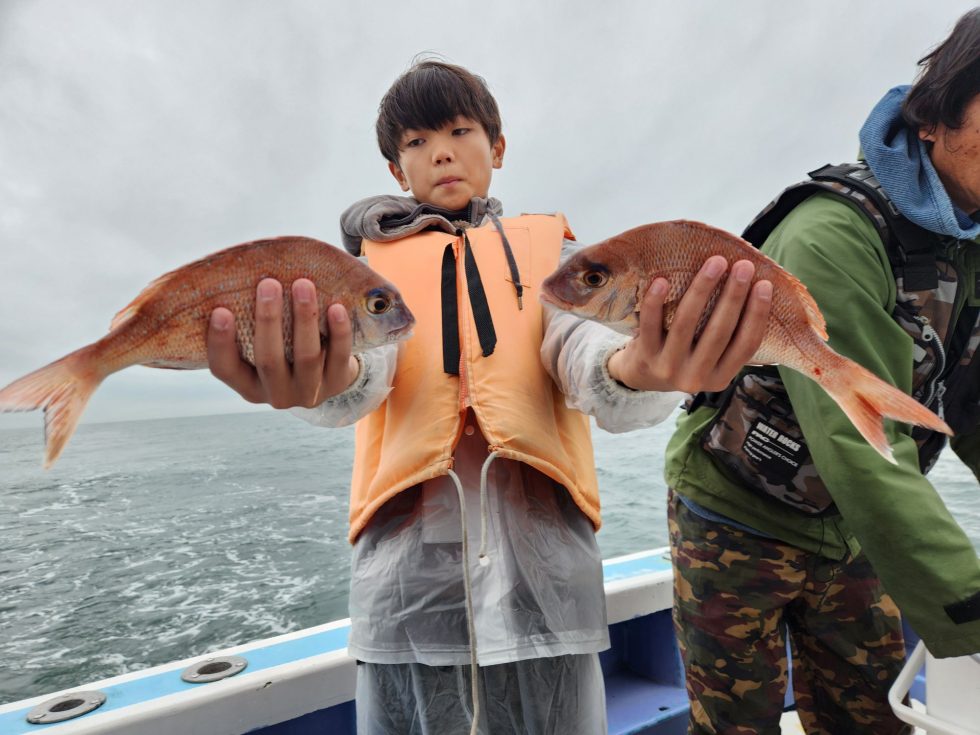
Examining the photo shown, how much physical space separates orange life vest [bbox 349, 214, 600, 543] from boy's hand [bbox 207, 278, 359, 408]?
0.29 meters

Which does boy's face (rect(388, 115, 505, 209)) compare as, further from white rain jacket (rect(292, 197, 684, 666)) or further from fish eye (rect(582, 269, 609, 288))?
fish eye (rect(582, 269, 609, 288))

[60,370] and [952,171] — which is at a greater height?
[952,171]

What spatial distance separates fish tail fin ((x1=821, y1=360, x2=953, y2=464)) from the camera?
1.09 meters

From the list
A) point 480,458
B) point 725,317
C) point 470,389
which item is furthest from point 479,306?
point 725,317

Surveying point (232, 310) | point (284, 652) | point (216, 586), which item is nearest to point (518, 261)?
point (232, 310)

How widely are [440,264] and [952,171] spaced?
1493 mm

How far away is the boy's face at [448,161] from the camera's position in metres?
1.71

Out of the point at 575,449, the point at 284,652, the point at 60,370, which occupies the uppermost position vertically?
the point at 60,370

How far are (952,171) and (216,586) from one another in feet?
18.3

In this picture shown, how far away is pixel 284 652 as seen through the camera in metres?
2.16

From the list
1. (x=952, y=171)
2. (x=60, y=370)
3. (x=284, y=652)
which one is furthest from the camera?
(x=284, y=652)

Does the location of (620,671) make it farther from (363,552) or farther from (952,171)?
(952,171)

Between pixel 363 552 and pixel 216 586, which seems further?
pixel 216 586

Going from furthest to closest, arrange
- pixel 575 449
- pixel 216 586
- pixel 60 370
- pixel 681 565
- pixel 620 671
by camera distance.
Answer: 1. pixel 216 586
2. pixel 620 671
3. pixel 681 565
4. pixel 575 449
5. pixel 60 370
